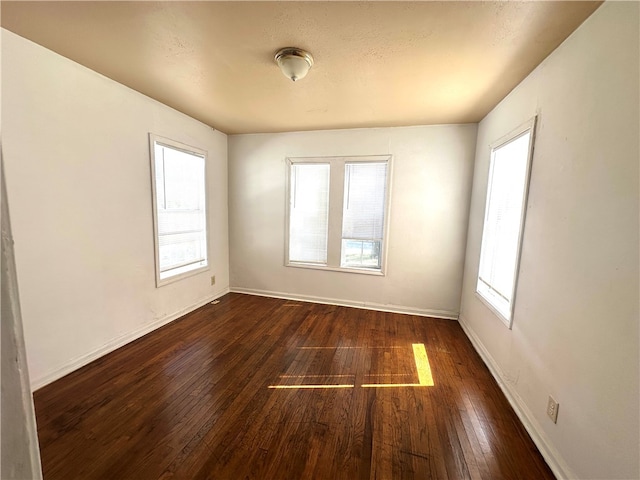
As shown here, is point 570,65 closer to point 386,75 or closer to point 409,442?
point 386,75

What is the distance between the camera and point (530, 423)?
1766 mm

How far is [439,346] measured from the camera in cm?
285

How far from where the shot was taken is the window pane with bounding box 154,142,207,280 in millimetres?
3066

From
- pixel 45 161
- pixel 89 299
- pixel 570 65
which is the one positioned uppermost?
pixel 570 65

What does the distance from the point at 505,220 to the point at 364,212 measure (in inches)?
66.5

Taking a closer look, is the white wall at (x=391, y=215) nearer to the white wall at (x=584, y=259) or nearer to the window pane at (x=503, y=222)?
the window pane at (x=503, y=222)

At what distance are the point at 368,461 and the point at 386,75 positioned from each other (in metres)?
2.66

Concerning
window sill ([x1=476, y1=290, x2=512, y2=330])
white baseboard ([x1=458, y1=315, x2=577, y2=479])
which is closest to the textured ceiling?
window sill ([x1=476, y1=290, x2=512, y2=330])

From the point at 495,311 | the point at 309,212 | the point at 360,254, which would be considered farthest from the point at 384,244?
the point at 495,311

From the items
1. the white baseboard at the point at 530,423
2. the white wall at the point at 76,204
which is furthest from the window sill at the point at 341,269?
the white wall at the point at 76,204

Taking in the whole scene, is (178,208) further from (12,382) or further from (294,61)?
(12,382)

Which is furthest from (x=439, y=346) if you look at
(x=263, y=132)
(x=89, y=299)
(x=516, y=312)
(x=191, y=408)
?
(x=263, y=132)

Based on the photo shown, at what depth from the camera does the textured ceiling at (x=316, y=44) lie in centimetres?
151

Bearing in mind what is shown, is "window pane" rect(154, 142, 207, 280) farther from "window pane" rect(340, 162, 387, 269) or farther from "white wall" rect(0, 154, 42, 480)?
"white wall" rect(0, 154, 42, 480)
